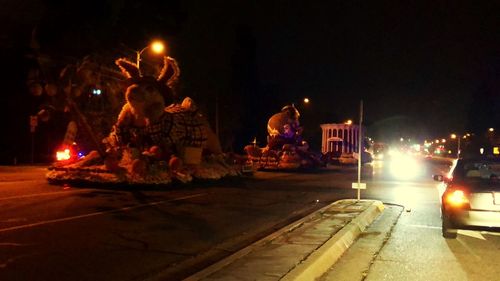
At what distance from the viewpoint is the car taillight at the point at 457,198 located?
10266 millimetres

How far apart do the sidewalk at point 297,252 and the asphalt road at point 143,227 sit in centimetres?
65

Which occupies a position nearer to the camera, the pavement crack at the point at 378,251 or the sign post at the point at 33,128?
the pavement crack at the point at 378,251

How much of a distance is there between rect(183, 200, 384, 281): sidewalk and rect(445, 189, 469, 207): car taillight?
74.8 inches

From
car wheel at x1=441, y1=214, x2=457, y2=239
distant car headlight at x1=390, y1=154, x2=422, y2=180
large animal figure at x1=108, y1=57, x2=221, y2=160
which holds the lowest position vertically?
car wheel at x1=441, y1=214, x2=457, y2=239

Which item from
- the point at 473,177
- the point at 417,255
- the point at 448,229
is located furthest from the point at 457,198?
the point at 417,255

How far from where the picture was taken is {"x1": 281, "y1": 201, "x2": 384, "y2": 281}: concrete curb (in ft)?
24.0

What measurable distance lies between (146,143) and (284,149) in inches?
766

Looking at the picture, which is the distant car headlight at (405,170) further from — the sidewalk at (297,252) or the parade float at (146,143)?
the sidewalk at (297,252)

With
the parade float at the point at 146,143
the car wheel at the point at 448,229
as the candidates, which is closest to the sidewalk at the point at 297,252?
the car wheel at the point at 448,229

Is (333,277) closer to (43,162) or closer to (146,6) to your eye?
(43,162)

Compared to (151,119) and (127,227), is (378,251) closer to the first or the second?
(127,227)

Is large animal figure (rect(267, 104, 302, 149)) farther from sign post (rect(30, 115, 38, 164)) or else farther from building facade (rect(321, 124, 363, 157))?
sign post (rect(30, 115, 38, 164))

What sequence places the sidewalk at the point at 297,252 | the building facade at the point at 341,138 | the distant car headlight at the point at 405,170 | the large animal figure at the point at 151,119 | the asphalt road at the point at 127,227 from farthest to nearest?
1. the building facade at the point at 341,138
2. the distant car headlight at the point at 405,170
3. the large animal figure at the point at 151,119
4. the asphalt road at the point at 127,227
5. the sidewalk at the point at 297,252

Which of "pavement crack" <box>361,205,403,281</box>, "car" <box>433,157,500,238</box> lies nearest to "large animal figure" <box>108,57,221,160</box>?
"pavement crack" <box>361,205,403,281</box>
